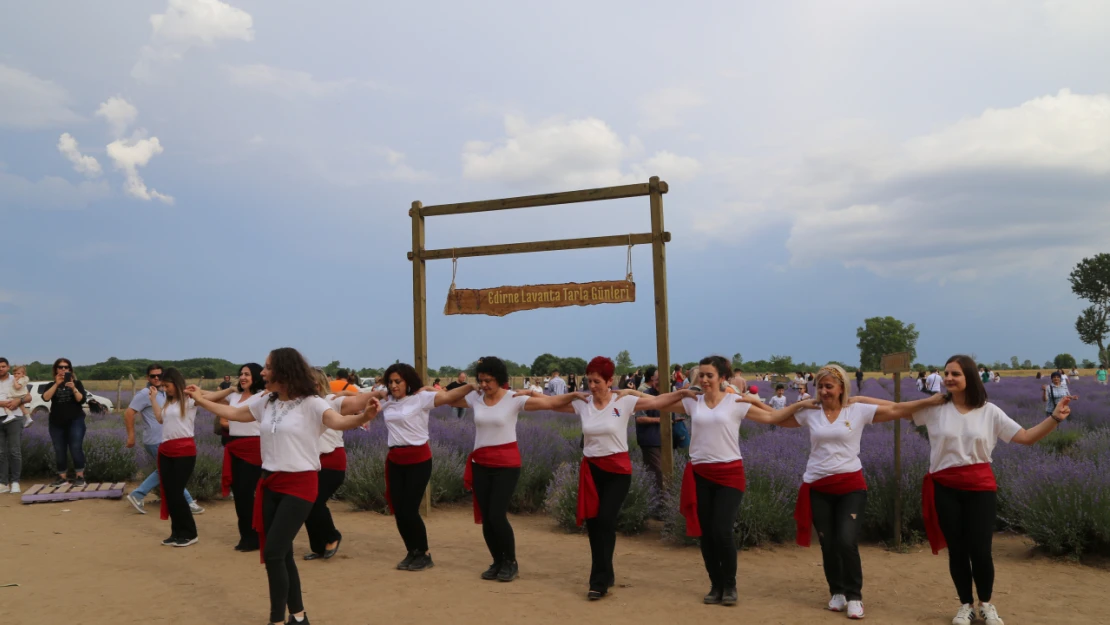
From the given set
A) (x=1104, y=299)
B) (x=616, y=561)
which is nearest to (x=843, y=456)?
(x=616, y=561)

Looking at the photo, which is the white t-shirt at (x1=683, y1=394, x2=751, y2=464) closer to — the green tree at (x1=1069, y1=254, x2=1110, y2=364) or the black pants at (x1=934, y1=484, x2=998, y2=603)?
the black pants at (x1=934, y1=484, x2=998, y2=603)

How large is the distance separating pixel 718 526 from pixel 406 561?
102 inches

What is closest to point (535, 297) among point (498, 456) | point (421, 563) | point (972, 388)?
point (498, 456)

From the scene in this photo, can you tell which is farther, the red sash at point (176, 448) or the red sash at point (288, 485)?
the red sash at point (176, 448)

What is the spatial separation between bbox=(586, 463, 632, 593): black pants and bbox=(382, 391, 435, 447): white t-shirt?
1449 mm

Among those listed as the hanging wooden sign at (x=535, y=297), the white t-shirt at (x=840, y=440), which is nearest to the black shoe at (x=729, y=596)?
the white t-shirt at (x=840, y=440)

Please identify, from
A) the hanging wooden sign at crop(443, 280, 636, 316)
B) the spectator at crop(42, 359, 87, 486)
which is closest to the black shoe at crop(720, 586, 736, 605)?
the hanging wooden sign at crop(443, 280, 636, 316)

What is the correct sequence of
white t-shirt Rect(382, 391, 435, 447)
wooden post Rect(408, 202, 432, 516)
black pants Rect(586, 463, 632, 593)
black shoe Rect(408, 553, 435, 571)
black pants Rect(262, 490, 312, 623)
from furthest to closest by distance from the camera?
wooden post Rect(408, 202, 432, 516)
black shoe Rect(408, 553, 435, 571)
white t-shirt Rect(382, 391, 435, 447)
black pants Rect(586, 463, 632, 593)
black pants Rect(262, 490, 312, 623)

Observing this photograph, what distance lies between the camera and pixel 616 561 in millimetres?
6598

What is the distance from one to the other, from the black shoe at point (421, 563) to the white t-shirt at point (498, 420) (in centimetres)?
114

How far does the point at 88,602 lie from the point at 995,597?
6.18 m

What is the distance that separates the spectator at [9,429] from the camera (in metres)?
10.0

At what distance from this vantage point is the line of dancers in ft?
14.9

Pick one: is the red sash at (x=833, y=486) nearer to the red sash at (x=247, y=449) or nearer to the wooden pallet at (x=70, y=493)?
the red sash at (x=247, y=449)
